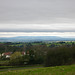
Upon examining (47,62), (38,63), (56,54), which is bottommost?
(38,63)

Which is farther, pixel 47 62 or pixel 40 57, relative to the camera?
pixel 40 57

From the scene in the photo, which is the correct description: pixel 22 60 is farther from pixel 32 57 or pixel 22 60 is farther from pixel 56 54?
pixel 56 54

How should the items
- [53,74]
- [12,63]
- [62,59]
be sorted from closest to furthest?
[53,74] < [62,59] < [12,63]

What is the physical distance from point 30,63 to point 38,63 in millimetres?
2186

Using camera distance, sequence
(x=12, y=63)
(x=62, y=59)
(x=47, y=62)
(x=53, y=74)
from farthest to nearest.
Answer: (x=12, y=63) → (x=47, y=62) → (x=62, y=59) → (x=53, y=74)

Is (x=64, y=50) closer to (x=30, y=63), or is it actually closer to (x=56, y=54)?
(x=56, y=54)

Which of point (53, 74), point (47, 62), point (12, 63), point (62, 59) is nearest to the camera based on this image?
point (53, 74)

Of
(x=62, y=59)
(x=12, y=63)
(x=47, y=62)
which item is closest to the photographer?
(x=62, y=59)

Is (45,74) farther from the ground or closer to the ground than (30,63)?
farther from the ground

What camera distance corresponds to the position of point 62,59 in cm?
2044

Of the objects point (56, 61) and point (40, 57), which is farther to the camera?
point (40, 57)

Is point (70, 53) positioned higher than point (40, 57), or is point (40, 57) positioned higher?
point (70, 53)

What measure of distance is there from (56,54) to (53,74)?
13907mm

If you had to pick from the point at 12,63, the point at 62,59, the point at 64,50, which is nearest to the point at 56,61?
the point at 62,59
